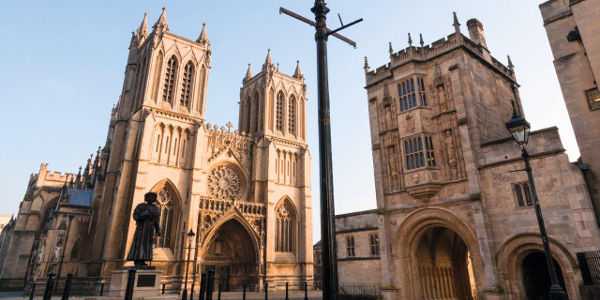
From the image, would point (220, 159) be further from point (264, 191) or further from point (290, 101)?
point (290, 101)

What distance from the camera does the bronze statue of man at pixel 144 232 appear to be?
12.4 metres

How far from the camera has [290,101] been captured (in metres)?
44.5

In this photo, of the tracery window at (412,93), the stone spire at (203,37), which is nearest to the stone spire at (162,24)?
the stone spire at (203,37)

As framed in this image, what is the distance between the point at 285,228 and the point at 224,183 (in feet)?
27.1

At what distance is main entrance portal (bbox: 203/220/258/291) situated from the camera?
32.8 meters

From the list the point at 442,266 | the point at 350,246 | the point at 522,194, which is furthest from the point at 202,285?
the point at 350,246

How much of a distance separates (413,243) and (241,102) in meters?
32.6

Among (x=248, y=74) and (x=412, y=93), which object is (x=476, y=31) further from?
(x=248, y=74)

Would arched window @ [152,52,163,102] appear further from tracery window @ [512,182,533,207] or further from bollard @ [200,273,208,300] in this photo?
tracery window @ [512,182,533,207]

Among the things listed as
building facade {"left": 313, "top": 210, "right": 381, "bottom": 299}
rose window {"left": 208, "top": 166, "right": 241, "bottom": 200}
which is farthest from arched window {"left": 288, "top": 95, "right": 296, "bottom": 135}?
building facade {"left": 313, "top": 210, "right": 381, "bottom": 299}

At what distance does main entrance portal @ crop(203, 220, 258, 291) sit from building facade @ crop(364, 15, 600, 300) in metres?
17.4

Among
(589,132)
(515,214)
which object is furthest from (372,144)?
(589,132)

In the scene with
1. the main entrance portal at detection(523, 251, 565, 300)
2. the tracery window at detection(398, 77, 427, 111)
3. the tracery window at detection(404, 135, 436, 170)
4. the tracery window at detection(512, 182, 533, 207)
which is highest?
the tracery window at detection(398, 77, 427, 111)

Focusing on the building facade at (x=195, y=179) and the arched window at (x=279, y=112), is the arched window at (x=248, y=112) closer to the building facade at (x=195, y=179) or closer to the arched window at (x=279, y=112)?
the building facade at (x=195, y=179)
